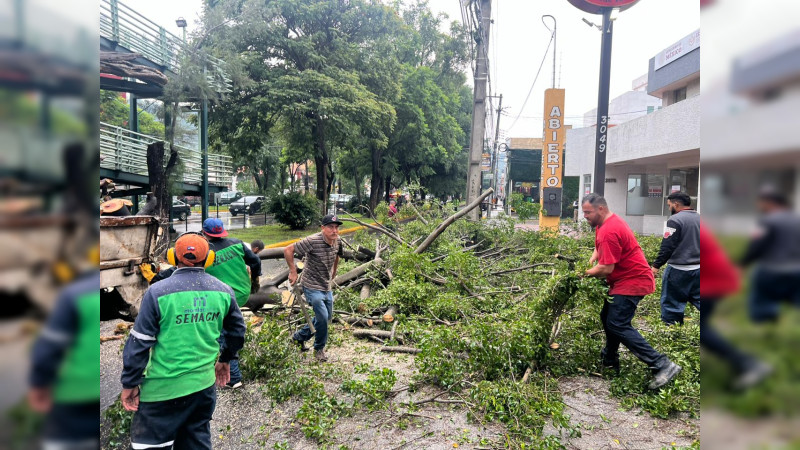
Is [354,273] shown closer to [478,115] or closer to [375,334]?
[375,334]

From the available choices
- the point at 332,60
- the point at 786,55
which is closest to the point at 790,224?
the point at 786,55

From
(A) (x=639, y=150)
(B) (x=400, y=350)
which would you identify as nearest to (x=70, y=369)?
(B) (x=400, y=350)

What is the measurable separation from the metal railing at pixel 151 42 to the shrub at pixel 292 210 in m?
6.31

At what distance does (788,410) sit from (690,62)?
15540mm

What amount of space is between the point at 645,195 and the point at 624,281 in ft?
50.1

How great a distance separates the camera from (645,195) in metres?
18.2

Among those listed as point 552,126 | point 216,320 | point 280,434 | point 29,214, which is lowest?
point 280,434

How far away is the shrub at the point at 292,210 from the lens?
68.9ft

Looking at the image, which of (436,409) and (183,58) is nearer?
(436,409)

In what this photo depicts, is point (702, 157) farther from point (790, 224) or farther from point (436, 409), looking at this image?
point (436, 409)

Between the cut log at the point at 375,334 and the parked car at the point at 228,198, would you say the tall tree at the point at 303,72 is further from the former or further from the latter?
the parked car at the point at 228,198

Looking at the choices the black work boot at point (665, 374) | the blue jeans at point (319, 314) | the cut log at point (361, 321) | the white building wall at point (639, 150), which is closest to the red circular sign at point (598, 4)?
the white building wall at point (639, 150)

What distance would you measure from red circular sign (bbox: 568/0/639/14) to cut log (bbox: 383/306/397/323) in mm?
5968

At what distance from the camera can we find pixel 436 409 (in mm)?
4379
